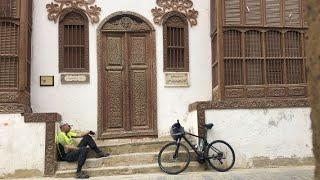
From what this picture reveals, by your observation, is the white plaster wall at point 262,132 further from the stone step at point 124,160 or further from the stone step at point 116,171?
the stone step at point 116,171

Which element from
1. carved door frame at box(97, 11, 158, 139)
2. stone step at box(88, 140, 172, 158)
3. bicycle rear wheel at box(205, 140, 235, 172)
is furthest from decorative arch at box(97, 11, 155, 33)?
bicycle rear wheel at box(205, 140, 235, 172)

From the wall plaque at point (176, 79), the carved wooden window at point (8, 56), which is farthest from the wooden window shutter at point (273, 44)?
the carved wooden window at point (8, 56)

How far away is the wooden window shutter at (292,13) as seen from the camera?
446 inches

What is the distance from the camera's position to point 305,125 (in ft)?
35.6

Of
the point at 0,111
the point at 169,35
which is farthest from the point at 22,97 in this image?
the point at 169,35

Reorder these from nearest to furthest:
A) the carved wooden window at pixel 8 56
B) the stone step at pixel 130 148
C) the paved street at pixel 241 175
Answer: the paved street at pixel 241 175
the carved wooden window at pixel 8 56
the stone step at pixel 130 148

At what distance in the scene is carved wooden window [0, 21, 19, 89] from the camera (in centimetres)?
1023

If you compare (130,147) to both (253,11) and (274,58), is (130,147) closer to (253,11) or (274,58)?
(274,58)

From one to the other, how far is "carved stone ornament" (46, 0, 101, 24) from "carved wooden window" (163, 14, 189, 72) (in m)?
1.77

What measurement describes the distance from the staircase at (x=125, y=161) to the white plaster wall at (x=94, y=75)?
81 centimetres

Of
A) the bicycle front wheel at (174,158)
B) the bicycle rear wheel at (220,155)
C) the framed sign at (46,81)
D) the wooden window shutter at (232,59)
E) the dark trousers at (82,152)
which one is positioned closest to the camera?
the dark trousers at (82,152)

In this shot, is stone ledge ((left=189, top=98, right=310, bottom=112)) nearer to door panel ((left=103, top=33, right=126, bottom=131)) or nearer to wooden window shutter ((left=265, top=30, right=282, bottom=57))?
wooden window shutter ((left=265, top=30, right=282, bottom=57))

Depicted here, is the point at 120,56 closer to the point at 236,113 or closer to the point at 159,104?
the point at 159,104

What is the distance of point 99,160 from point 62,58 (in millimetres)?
2869
